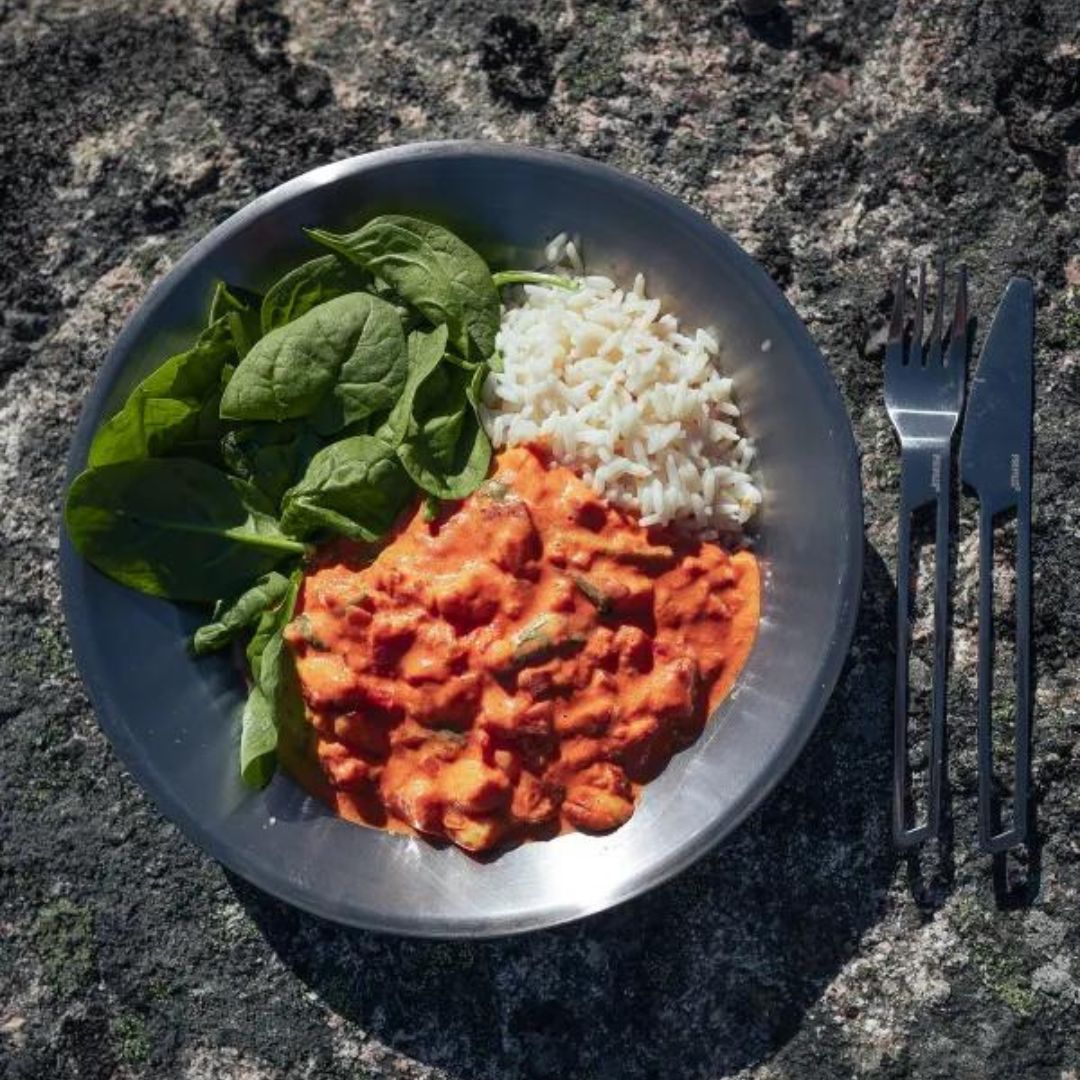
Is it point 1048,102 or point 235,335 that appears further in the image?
point 1048,102

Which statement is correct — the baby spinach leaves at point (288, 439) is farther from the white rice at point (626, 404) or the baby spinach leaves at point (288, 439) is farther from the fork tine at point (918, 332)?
the fork tine at point (918, 332)

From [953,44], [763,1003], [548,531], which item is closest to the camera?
[548,531]

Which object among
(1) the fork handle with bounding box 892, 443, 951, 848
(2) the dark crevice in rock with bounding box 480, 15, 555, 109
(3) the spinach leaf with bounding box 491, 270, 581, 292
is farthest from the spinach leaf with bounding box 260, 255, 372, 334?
(1) the fork handle with bounding box 892, 443, 951, 848

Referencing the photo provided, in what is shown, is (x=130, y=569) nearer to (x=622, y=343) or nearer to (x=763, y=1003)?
(x=622, y=343)

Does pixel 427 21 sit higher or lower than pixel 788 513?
higher

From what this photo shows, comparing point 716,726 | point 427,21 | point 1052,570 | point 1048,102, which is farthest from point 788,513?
point 427,21

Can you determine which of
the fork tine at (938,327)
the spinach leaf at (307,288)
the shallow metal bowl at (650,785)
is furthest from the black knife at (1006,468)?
the spinach leaf at (307,288)

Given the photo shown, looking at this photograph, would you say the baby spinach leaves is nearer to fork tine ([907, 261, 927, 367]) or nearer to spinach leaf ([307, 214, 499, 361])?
spinach leaf ([307, 214, 499, 361])
